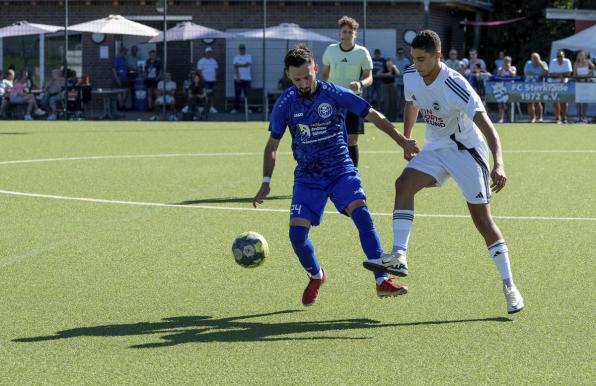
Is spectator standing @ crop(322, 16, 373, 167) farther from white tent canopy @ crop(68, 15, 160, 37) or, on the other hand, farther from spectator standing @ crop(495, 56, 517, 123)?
white tent canopy @ crop(68, 15, 160, 37)

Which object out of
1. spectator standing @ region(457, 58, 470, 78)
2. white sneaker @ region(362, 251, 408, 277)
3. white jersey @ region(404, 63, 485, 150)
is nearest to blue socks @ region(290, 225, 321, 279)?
white sneaker @ region(362, 251, 408, 277)

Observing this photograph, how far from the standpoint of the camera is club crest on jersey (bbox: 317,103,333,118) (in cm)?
836

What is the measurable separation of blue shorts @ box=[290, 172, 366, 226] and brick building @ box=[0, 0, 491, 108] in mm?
31979

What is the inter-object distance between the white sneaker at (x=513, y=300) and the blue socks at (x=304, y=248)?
1.28m

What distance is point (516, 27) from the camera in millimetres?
46781

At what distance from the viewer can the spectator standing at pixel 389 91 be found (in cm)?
3403

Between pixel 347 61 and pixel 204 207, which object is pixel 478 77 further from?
pixel 204 207

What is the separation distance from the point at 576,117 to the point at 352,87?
74.5 feet

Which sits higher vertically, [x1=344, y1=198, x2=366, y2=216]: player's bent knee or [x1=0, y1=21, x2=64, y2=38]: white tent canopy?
[x1=0, y1=21, x2=64, y2=38]: white tent canopy

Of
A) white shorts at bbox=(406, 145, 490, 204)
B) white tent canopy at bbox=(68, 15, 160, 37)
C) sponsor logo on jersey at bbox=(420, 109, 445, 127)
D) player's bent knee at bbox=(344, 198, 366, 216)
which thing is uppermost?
white tent canopy at bbox=(68, 15, 160, 37)

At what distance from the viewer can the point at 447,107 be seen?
8102 mm

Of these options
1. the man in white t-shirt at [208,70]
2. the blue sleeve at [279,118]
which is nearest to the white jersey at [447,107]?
the blue sleeve at [279,118]

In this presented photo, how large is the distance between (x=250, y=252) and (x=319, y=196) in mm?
677

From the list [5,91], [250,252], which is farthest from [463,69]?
[250,252]
